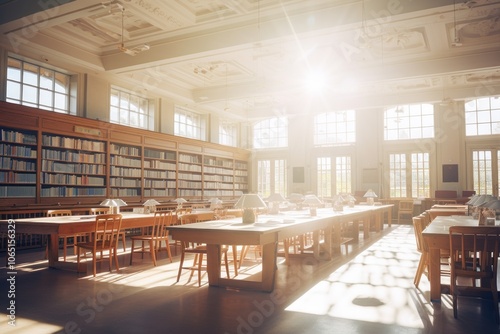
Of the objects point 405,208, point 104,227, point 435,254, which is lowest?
point 405,208

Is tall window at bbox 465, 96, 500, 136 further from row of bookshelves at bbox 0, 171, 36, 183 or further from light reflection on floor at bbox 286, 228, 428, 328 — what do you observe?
row of bookshelves at bbox 0, 171, 36, 183

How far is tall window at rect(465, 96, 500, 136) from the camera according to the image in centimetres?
1345

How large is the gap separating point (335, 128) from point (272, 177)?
3.23 m

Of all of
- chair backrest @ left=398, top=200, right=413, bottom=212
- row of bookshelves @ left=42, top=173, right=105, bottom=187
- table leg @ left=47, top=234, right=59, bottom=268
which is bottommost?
table leg @ left=47, top=234, right=59, bottom=268

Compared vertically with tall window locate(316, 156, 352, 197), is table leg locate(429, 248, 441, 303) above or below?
below

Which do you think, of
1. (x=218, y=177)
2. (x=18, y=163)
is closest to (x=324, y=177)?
(x=218, y=177)

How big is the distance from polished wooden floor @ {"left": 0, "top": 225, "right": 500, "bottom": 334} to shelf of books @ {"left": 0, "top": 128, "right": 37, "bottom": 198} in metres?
2.28

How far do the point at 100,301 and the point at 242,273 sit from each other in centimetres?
201

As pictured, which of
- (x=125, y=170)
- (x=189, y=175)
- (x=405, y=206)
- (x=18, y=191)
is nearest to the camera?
(x=18, y=191)

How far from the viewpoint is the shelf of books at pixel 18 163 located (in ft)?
24.2

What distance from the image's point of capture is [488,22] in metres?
8.21

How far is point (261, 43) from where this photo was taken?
769cm

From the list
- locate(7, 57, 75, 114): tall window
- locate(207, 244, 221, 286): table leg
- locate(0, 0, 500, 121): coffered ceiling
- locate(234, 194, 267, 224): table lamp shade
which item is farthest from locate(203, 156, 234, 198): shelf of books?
locate(207, 244, 221, 286): table leg

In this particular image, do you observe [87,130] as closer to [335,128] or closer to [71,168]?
[71,168]
